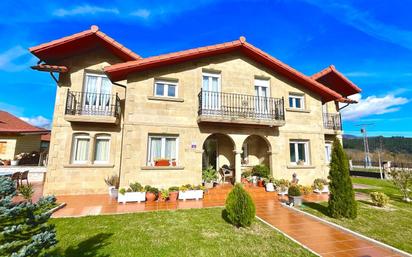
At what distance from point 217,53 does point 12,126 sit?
23522 millimetres

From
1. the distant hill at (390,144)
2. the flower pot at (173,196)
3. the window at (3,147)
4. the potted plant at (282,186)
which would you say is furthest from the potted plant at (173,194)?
the distant hill at (390,144)

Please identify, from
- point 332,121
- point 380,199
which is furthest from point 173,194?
point 332,121

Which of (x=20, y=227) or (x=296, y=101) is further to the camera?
(x=296, y=101)

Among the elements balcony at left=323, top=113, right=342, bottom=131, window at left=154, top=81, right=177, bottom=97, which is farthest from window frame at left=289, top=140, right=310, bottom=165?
window at left=154, top=81, right=177, bottom=97

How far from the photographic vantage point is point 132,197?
959 centimetres

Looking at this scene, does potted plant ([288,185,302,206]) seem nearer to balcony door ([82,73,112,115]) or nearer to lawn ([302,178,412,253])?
lawn ([302,178,412,253])

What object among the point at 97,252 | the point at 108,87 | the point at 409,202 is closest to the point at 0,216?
the point at 97,252

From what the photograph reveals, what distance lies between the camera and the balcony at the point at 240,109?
11430 millimetres

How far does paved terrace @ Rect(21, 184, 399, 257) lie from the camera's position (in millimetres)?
5223

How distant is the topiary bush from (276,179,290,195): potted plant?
5671 mm

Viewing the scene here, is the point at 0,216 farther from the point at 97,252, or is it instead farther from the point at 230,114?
the point at 230,114

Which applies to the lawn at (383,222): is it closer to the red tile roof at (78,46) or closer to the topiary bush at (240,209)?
the topiary bush at (240,209)

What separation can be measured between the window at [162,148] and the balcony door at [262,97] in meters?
5.32

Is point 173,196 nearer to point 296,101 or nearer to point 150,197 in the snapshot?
point 150,197
